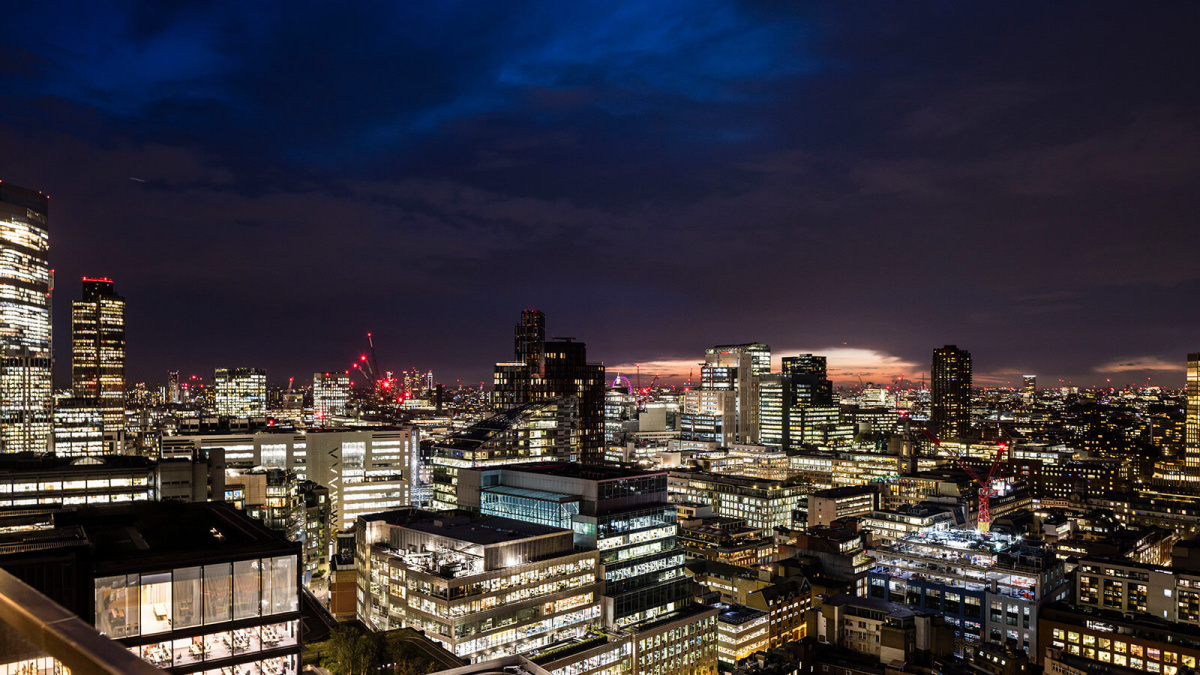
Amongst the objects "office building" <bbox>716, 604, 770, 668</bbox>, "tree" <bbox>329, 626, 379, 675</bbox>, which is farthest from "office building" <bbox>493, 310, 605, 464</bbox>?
"tree" <bbox>329, 626, 379, 675</bbox>

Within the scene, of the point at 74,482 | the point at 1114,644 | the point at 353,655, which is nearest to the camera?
the point at 353,655

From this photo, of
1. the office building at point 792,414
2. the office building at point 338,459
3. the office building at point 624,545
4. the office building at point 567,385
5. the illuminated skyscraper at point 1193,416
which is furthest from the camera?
the office building at point 792,414

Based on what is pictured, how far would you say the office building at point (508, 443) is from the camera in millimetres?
83188

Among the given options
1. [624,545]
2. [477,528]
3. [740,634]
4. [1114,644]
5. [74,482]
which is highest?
[74,482]

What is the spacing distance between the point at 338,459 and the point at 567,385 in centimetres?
3723

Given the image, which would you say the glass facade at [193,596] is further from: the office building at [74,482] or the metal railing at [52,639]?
the office building at [74,482]

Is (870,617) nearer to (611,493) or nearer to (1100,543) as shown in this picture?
(611,493)

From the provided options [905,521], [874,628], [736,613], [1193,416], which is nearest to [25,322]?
[736,613]

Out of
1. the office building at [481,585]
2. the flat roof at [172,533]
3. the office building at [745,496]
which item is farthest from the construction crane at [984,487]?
the flat roof at [172,533]

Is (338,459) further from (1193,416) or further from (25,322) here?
(1193,416)

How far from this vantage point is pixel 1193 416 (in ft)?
411

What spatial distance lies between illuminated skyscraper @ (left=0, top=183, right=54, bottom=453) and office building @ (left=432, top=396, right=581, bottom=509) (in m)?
80.6

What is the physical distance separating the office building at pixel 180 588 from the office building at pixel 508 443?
63.2 meters

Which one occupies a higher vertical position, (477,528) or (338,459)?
(477,528)
